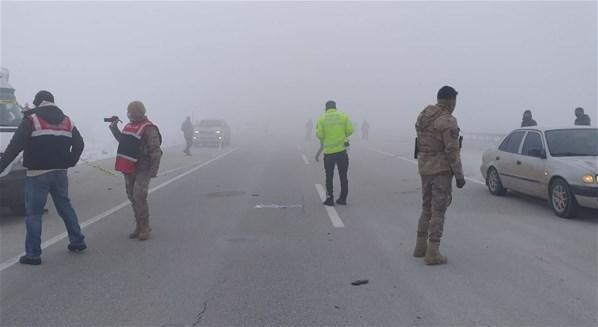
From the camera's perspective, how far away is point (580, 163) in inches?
368

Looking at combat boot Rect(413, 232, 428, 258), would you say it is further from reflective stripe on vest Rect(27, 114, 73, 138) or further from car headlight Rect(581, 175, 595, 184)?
reflective stripe on vest Rect(27, 114, 73, 138)

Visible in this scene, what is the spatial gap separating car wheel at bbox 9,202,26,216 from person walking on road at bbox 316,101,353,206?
5040 mm

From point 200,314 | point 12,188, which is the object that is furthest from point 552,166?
point 12,188

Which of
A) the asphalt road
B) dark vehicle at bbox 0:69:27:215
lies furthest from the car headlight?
dark vehicle at bbox 0:69:27:215

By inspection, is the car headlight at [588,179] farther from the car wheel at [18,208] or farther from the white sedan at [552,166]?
the car wheel at [18,208]

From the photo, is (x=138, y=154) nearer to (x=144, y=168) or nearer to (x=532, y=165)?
(x=144, y=168)

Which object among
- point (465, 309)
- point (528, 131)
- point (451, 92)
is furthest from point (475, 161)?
point (465, 309)

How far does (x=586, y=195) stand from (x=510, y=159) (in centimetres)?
246

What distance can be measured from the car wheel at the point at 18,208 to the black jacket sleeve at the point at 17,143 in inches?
127

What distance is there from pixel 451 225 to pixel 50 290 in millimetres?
5572

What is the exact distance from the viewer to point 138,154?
25.7 feet

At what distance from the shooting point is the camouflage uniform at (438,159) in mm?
6430

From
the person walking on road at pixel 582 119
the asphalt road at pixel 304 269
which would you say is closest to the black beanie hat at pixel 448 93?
the asphalt road at pixel 304 269

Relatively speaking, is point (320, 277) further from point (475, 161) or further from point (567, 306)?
point (475, 161)
